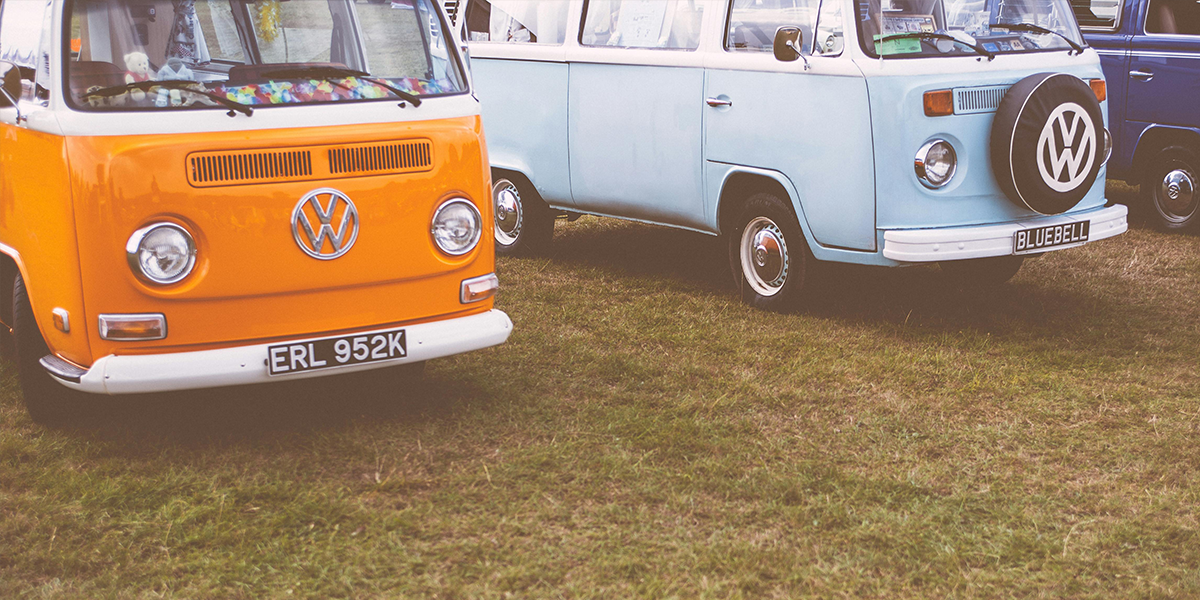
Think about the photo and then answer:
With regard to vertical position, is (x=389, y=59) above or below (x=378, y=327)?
above

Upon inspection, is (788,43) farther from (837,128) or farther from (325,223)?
(325,223)

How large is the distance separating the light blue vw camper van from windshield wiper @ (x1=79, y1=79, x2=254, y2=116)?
114 inches

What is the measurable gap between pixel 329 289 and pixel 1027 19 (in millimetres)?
4148

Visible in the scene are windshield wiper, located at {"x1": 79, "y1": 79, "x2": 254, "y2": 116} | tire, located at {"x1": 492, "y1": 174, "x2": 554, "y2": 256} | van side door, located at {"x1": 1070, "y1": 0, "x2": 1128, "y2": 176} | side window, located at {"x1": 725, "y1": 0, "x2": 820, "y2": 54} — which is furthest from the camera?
van side door, located at {"x1": 1070, "y1": 0, "x2": 1128, "y2": 176}

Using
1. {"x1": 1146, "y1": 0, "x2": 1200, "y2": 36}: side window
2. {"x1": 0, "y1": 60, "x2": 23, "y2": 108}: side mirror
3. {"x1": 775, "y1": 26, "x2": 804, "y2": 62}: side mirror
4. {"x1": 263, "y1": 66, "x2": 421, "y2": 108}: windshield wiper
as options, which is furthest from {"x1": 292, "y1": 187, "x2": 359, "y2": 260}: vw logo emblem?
{"x1": 1146, "y1": 0, "x2": 1200, "y2": 36}: side window

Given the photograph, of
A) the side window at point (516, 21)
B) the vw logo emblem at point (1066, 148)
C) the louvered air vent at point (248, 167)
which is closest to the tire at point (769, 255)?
the vw logo emblem at point (1066, 148)

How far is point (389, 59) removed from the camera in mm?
5020

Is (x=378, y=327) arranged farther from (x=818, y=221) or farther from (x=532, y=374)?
(x=818, y=221)

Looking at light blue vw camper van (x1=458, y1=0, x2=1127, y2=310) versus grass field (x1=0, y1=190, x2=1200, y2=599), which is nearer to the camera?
grass field (x1=0, y1=190, x2=1200, y2=599)

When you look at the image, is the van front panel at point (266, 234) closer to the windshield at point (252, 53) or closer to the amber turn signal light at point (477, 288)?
the amber turn signal light at point (477, 288)

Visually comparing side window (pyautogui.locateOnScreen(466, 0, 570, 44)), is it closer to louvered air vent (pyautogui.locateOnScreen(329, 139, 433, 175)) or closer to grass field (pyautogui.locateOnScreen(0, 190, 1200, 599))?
grass field (pyautogui.locateOnScreen(0, 190, 1200, 599))

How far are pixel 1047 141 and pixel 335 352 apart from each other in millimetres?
3646

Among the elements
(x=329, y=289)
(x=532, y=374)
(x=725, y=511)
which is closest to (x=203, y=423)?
(x=329, y=289)

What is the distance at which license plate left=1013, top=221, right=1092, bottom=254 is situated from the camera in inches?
238
